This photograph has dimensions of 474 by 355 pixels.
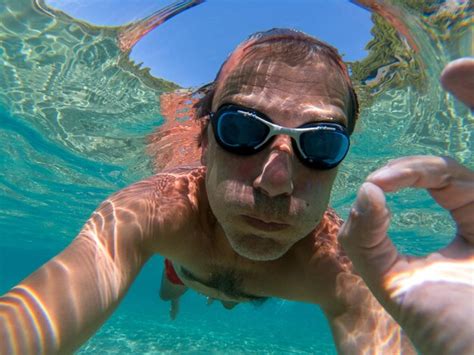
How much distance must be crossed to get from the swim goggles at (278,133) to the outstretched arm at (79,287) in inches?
49.5

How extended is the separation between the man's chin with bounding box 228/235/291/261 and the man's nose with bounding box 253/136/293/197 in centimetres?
47

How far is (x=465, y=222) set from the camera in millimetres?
1727

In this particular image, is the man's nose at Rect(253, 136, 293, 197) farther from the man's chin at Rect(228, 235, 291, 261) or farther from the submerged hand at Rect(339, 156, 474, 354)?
the submerged hand at Rect(339, 156, 474, 354)

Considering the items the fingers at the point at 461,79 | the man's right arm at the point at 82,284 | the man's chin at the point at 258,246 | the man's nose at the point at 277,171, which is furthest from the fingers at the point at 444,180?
the man's right arm at the point at 82,284

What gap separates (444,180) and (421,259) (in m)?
0.41

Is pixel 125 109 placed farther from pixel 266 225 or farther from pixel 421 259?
pixel 421 259

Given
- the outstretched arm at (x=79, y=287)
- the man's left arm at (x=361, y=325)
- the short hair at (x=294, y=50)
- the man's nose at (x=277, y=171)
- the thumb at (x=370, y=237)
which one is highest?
the short hair at (x=294, y=50)

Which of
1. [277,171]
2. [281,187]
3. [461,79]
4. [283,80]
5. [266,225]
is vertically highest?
[283,80]

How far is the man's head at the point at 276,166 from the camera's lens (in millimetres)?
2963

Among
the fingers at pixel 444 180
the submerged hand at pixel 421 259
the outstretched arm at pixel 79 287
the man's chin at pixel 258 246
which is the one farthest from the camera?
the man's chin at pixel 258 246

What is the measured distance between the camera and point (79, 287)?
2578mm

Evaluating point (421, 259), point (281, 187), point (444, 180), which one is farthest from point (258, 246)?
point (444, 180)

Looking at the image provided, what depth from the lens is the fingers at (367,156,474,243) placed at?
5.54 feet

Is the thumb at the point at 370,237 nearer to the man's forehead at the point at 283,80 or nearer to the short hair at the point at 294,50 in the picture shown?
the man's forehead at the point at 283,80
